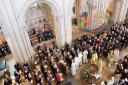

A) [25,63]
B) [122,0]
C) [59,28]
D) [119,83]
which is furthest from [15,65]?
[122,0]

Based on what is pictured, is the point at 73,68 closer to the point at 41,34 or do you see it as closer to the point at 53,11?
the point at 53,11

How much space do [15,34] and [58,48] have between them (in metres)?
3.82

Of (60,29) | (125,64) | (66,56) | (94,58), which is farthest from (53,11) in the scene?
(125,64)

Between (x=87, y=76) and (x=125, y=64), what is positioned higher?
(x=125, y=64)

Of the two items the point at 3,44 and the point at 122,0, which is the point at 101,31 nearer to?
the point at 122,0

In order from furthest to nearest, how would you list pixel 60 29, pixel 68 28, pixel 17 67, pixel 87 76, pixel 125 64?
pixel 68 28 < pixel 60 29 < pixel 17 67 < pixel 125 64 < pixel 87 76

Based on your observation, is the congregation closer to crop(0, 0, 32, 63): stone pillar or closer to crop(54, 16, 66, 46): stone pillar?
crop(54, 16, 66, 46): stone pillar

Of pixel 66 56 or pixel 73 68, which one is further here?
pixel 66 56

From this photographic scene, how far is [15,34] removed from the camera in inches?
417

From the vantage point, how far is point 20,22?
10305 millimetres

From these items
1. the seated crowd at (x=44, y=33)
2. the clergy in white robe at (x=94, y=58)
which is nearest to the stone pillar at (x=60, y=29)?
the seated crowd at (x=44, y=33)

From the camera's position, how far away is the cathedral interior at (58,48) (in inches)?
407

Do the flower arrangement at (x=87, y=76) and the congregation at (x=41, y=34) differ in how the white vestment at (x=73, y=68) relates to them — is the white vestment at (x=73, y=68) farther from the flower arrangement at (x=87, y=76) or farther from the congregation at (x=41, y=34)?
the congregation at (x=41, y=34)

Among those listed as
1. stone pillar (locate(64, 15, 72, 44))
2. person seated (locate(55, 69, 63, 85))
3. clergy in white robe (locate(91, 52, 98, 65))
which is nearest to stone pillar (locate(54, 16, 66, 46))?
stone pillar (locate(64, 15, 72, 44))
